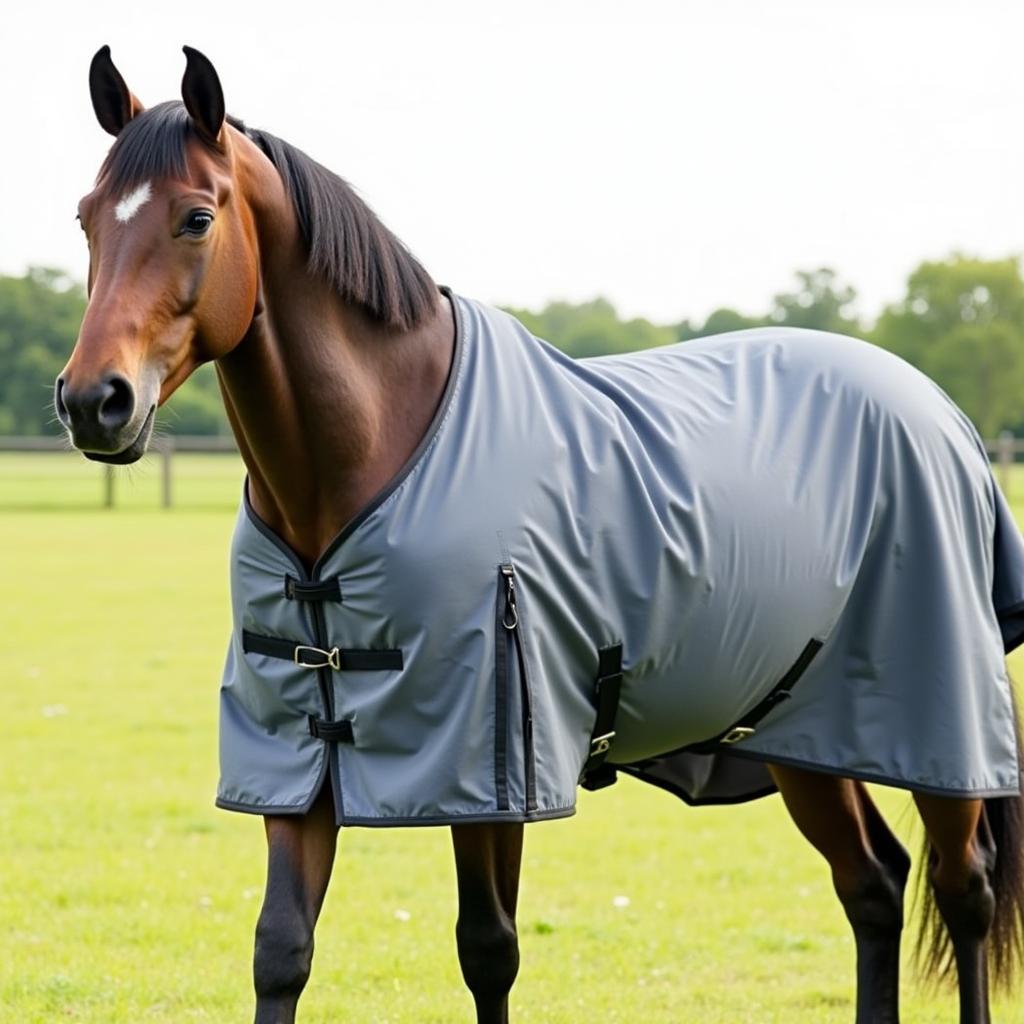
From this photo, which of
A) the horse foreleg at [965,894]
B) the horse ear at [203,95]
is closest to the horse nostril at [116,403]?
the horse ear at [203,95]

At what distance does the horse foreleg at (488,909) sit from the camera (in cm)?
339

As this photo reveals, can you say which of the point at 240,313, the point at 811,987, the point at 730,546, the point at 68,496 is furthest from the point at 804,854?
the point at 68,496

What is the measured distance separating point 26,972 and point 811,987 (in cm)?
225

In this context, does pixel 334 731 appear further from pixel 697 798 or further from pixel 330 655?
pixel 697 798

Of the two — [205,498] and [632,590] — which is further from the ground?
[632,590]

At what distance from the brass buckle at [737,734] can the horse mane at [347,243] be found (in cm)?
128

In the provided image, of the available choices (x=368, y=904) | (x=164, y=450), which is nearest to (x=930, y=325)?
(x=164, y=450)

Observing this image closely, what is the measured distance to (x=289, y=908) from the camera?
309 centimetres

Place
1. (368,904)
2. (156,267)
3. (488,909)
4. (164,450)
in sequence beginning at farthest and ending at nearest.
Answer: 1. (164,450)
2. (368,904)
3. (488,909)
4. (156,267)

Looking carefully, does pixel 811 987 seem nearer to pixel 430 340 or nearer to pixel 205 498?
pixel 430 340

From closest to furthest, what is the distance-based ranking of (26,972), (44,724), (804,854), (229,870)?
1. (26,972)
2. (229,870)
3. (804,854)
4. (44,724)

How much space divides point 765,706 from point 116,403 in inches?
71.1

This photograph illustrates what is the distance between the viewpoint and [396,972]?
14.9 feet

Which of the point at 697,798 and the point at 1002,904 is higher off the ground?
the point at 697,798
